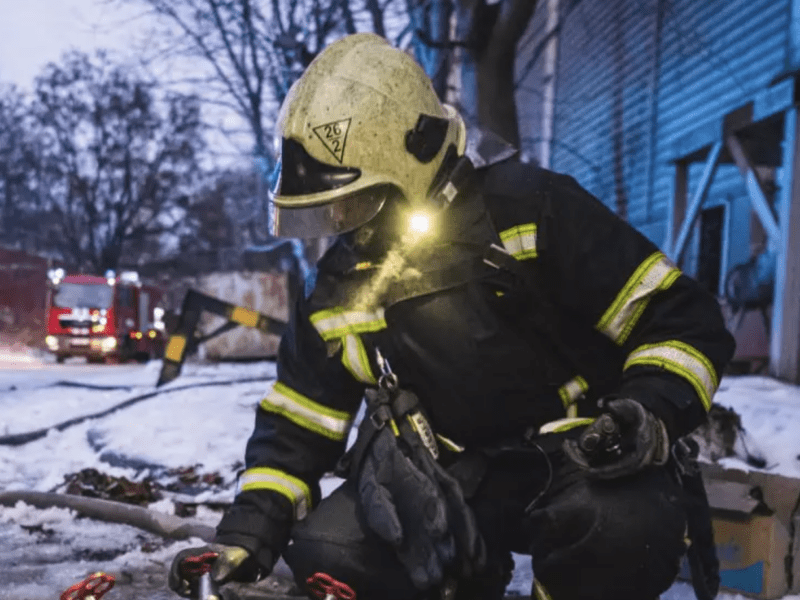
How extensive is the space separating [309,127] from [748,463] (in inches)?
114

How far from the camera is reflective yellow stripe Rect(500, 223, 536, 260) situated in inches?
88.0

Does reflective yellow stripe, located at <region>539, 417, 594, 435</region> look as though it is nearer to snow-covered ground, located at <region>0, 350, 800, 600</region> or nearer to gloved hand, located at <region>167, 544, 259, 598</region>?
gloved hand, located at <region>167, 544, 259, 598</region>

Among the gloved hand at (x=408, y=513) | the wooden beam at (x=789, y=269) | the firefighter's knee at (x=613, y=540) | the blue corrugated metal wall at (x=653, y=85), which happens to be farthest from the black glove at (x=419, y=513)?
the blue corrugated metal wall at (x=653, y=85)

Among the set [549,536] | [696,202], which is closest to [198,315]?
[696,202]

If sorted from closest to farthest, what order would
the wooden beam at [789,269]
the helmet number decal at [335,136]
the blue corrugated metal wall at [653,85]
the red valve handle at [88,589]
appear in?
the red valve handle at [88,589]
the helmet number decal at [335,136]
the wooden beam at [789,269]
the blue corrugated metal wall at [653,85]

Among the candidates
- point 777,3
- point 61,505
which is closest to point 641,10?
point 777,3

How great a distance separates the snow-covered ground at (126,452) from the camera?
356 cm

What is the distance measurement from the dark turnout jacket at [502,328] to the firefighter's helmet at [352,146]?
16 centimetres

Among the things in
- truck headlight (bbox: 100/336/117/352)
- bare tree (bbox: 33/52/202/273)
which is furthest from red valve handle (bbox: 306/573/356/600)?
bare tree (bbox: 33/52/202/273)

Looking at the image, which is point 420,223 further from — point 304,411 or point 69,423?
point 69,423

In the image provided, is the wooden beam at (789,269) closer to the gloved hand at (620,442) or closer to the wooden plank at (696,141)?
the wooden plank at (696,141)

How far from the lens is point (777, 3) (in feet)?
29.5

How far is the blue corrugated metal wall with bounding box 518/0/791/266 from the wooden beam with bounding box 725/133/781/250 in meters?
1.41

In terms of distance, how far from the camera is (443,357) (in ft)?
7.49
